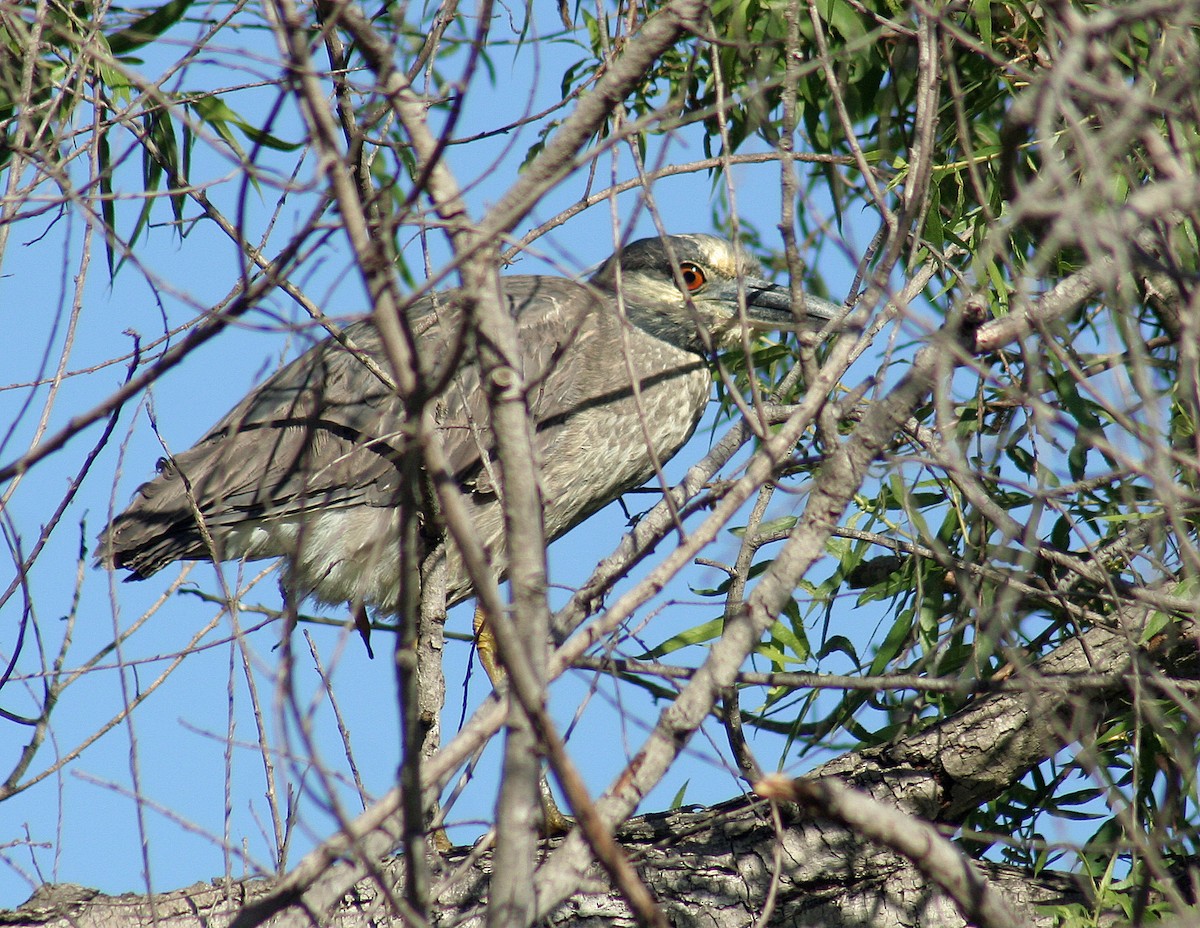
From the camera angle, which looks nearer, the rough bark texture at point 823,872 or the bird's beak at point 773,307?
the rough bark texture at point 823,872

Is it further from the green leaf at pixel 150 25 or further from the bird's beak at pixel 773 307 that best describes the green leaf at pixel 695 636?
the green leaf at pixel 150 25

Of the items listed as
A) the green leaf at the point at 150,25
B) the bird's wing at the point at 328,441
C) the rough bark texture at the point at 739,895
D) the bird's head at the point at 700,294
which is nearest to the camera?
the rough bark texture at the point at 739,895

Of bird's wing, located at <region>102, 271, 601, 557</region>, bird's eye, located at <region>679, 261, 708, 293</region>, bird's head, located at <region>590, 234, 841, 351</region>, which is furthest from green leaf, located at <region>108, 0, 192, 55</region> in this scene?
bird's eye, located at <region>679, 261, 708, 293</region>

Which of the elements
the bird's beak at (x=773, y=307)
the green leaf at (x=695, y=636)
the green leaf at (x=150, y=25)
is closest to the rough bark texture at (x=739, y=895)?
the green leaf at (x=695, y=636)

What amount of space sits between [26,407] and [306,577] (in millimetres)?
1901

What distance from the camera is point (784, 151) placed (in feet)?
5.91

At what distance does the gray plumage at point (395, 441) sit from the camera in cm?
396

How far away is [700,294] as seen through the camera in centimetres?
454

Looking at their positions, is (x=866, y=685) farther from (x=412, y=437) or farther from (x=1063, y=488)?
(x=412, y=437)

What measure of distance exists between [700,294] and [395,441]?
1404 millimetres

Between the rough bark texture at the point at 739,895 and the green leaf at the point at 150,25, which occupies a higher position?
the green leaf at the point at 150,25

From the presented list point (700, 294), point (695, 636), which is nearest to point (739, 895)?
point (695, 636)

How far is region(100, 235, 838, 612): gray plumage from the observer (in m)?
3.96

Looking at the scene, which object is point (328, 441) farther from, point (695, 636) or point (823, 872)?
point (823, 872)
